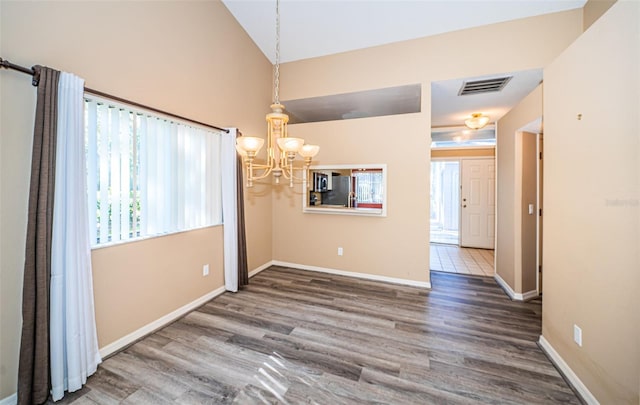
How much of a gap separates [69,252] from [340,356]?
2.17 metres

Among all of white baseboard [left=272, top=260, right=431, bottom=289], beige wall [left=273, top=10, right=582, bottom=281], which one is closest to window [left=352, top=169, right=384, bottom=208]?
beige wall [left=273, top=10, right=582, bottom=281]

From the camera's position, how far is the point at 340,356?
6.83 feet

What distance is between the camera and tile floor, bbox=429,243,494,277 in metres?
4.32

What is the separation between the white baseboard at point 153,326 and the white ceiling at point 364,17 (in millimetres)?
3768

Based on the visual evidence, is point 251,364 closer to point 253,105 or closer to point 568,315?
point 568,315

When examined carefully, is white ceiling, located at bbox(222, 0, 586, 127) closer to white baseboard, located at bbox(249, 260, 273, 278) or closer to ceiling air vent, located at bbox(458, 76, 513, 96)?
ceiling air vent, located at bbox(458, 76, 513, 96)

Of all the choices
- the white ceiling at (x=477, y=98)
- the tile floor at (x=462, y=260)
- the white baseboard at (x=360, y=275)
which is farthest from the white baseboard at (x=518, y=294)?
the white ceiling at (x=477, y=98)

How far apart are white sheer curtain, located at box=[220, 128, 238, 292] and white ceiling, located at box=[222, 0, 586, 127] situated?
Answer: 1674 millimetres

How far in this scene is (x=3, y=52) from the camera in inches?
59.1

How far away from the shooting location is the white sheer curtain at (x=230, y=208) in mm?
3201

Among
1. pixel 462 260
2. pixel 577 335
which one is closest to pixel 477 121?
pixel 462 260

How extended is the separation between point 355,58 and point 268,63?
1.52 metres

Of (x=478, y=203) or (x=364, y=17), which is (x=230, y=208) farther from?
(x=478, y=203)

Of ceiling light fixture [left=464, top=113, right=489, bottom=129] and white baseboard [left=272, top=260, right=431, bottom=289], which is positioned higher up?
ceiling light fixture [left=464, top=113, right=489, bottom=129]
